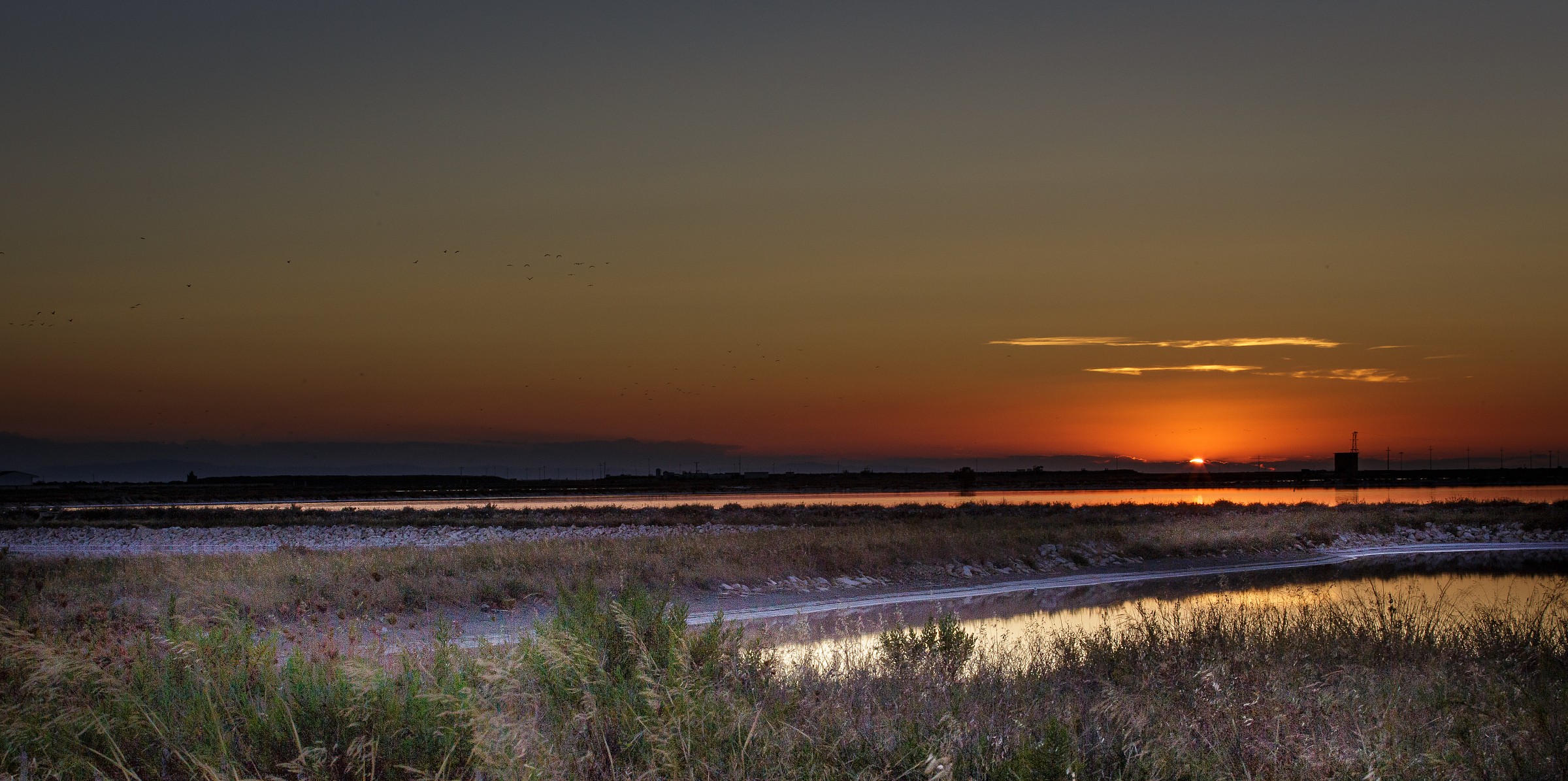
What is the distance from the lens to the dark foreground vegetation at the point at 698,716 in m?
6.46

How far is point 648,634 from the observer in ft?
36.7

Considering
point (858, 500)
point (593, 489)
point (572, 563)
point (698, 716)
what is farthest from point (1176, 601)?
point (593, 489)

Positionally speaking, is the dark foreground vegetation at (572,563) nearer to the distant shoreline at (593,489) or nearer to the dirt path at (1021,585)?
the dirt path at (1021,585)

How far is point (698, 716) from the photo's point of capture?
7.01 meters

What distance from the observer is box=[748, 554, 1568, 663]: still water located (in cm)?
1642

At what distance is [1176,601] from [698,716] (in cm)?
1862

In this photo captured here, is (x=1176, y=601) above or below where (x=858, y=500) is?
above

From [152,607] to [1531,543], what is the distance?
46.8m

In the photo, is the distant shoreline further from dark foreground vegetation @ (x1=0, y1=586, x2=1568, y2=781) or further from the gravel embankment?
dark foreground vegetation @ (x1=0, y1=586, x2=1568, y2=781)

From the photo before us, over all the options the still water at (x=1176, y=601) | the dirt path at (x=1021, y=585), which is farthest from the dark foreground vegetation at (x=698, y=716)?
the still water at (x=1176, y=601)

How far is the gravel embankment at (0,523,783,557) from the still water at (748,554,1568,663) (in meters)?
16.9

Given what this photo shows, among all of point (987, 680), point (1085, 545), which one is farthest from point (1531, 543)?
point (987, 680)

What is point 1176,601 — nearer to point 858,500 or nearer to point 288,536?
point 288,536

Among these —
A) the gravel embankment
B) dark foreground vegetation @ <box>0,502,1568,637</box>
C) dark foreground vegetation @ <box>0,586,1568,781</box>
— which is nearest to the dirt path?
dark foreground vegetation @ <box>0,502,1568,637</box>
